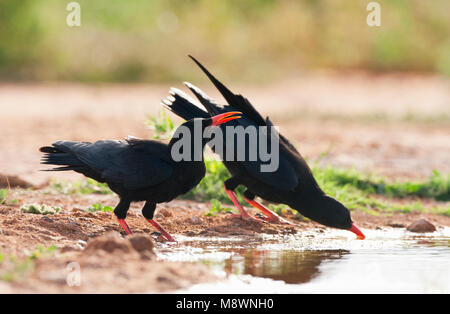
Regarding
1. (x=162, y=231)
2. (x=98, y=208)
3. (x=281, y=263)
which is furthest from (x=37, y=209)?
(x=281, y=263)

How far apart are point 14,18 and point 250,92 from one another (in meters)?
5.62

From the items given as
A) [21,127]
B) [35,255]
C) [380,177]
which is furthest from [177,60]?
[35,255]

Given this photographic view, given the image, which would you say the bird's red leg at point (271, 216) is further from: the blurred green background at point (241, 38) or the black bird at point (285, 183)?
the blurred green background at point (241, 38)

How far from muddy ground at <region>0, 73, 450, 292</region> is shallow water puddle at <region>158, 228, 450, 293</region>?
0.77 ft

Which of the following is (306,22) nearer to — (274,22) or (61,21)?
(274,22)

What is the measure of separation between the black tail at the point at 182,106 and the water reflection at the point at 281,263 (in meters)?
1.58

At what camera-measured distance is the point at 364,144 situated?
11.1m

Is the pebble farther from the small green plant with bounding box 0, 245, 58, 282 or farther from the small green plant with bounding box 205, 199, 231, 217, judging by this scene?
the small green plant with bounding box 205, 199, 231, 217

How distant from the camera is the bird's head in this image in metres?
6.20

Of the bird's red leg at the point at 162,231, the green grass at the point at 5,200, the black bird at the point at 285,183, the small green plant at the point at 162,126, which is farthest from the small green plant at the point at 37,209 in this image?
the small green plant at the point at 162,126

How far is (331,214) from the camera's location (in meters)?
6.20

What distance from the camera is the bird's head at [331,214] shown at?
6195mm

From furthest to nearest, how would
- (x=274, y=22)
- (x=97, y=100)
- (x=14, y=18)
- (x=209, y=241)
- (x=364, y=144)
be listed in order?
(x=274, y=22)
(x=14, y=18)
(x=97, y=100)
(x=364, y=144)
(x=209, y=241)

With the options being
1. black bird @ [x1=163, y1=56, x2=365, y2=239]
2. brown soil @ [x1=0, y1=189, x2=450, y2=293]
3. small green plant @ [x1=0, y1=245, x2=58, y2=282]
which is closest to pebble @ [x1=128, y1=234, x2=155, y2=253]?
brown soil @ [x1=0, y1=189, x2=450, y2=293]
